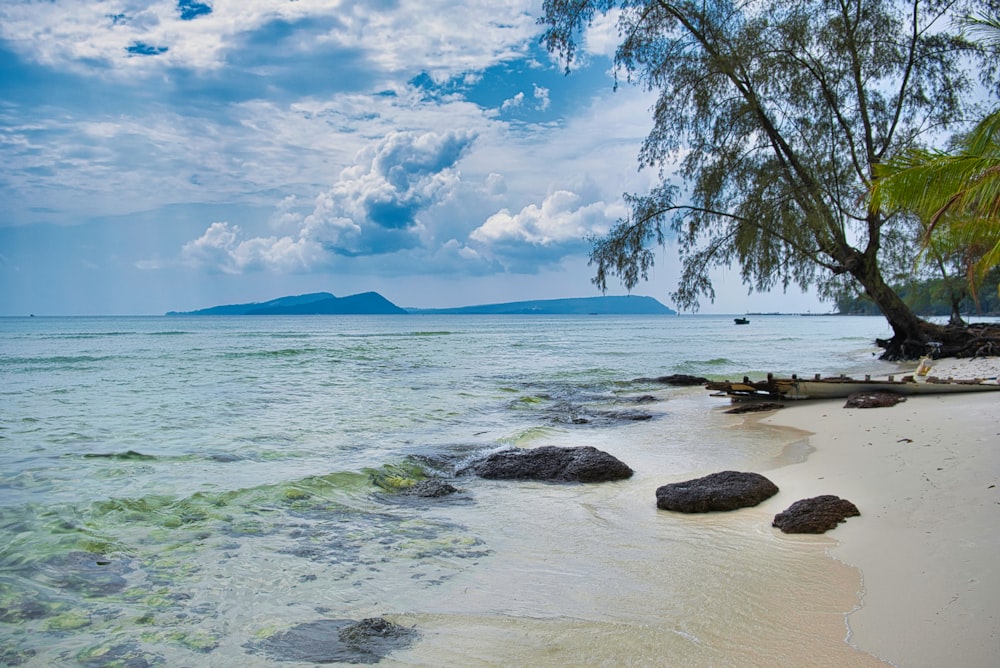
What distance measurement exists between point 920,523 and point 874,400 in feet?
26.4

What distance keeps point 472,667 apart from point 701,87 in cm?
1970

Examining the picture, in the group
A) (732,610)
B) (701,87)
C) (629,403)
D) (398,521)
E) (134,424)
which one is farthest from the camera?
(701,87)

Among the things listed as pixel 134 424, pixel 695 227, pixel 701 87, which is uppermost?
pixel 701 87

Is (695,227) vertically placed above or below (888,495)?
above

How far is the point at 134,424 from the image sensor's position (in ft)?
45.4

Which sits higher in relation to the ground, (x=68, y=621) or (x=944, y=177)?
(x=944, y=177)

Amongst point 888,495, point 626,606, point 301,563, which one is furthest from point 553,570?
point 888,495

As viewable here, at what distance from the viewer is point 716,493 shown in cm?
693

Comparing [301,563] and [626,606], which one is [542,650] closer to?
[626,606]

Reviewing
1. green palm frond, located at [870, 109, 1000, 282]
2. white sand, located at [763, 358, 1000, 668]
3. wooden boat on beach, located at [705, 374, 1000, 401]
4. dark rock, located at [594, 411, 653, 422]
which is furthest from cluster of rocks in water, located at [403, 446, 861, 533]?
wooden boat on beach, located at [705, 374, 1000, 401]

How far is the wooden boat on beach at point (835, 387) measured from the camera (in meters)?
13.2

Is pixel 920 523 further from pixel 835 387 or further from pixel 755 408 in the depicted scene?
pixel 835 387

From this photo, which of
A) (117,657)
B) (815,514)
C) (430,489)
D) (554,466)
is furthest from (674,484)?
(117,657)

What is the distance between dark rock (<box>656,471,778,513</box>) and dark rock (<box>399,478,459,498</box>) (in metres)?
2.51
